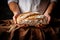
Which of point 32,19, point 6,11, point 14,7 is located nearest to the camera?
point 32,19

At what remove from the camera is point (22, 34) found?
118 centimetres

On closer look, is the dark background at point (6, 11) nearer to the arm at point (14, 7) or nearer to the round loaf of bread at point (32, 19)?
the arm at point (14, 7)

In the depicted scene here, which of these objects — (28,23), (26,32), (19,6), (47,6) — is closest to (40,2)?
(47,6)

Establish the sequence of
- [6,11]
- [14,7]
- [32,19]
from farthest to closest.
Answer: [6,11], [14,7], [32,19]

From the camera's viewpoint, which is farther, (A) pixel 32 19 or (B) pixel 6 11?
(B) pixel 6 11

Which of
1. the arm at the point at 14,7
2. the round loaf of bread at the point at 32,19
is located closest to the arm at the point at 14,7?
the arm at the point at 14,7

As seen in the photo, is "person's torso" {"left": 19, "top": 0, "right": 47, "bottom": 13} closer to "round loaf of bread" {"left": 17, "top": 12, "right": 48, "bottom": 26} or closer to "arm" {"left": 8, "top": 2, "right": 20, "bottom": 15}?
"arm" {"left": 8, "top": 2, "right": 20, "bottom": 15}

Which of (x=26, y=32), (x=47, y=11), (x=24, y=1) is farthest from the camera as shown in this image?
(x=24, y=1)

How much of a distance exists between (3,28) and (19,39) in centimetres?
15

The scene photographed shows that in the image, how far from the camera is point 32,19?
1264 mm

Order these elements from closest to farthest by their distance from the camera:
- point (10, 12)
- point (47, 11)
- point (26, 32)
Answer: point (26, 32), point (47, 11), point (10, 12)

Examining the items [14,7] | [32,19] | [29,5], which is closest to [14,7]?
[14,7]

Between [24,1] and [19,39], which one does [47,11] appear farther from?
[19,39]

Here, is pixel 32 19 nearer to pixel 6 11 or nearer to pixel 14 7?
pixel 14 7
